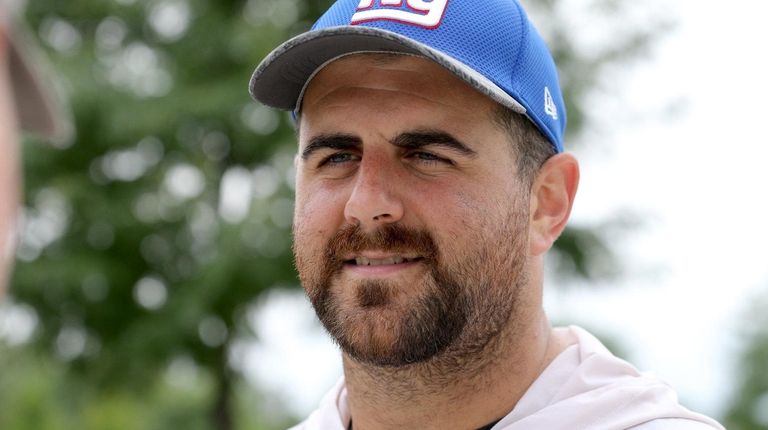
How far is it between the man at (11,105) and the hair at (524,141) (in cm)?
176

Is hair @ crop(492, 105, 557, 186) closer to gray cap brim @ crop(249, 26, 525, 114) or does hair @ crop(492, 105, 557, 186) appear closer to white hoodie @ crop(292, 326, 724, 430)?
gray cap brim @ crop(249, 26, 525, 114)

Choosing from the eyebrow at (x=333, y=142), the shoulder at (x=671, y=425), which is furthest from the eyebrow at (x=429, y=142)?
the shoulder at (x=671, y=425)

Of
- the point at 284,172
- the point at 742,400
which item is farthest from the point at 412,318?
the point at 742,400

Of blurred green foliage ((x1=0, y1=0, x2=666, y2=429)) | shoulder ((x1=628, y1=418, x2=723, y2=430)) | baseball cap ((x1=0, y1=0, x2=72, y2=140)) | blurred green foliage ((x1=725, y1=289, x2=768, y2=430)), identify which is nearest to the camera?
baseball cap ((x1=0, y1=0, x2=72, y2=140))

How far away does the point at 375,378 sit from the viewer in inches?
101

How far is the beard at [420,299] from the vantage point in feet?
7.93

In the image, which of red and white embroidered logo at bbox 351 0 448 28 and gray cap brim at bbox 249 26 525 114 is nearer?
gray cap brim at bbox 249 26 525 114

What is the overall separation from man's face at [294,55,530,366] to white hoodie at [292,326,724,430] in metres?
0.18

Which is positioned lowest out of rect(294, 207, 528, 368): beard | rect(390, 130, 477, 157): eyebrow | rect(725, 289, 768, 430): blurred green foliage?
rect(725, 289, 768, 430): blurred green foliage

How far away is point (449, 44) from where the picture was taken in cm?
247

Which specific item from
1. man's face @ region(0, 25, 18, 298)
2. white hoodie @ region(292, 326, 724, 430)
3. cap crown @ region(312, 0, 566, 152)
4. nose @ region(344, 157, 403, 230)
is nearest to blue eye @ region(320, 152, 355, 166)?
nose @ region(344, 157, 403, 230)

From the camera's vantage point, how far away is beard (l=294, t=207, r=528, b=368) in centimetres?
242

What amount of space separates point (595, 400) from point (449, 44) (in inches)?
35.4

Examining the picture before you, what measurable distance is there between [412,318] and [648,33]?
8.66m
